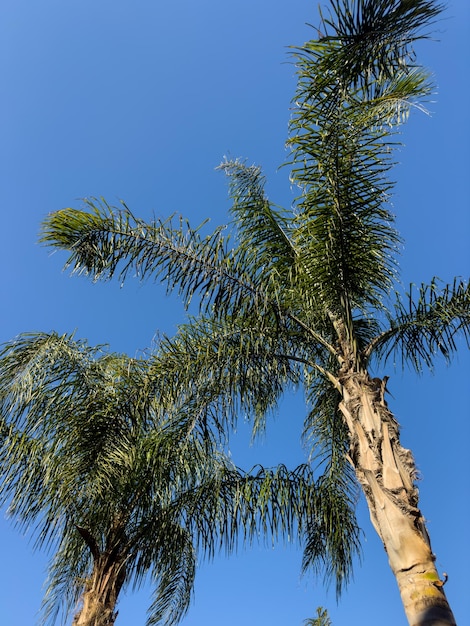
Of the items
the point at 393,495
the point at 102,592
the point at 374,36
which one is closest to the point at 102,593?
the point at 102,592

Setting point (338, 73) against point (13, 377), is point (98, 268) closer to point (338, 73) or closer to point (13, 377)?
point (13, 377)

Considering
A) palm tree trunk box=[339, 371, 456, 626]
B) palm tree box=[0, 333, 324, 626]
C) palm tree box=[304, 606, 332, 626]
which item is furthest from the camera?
palm tree box=[304, 606, 332, 626]

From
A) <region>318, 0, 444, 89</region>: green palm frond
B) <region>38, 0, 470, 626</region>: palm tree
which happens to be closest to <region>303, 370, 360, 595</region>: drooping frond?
<region>38, 0, 470, 626</region>: palm tree

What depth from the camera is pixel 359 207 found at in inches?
217

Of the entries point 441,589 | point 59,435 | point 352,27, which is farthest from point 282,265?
point 441,589

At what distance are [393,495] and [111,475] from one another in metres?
3.30

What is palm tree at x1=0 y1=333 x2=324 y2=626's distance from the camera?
583cm

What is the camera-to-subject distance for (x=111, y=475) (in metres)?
5.86

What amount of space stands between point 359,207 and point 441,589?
3.70m

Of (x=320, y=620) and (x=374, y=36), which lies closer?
(x=374, y=36)

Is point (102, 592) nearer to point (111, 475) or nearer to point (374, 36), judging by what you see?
point (111, 475)

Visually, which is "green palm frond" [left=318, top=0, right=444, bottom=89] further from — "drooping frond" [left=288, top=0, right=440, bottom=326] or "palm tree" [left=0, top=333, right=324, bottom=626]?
"palm tree" [left=0, top=333, right=324, bottom=626]

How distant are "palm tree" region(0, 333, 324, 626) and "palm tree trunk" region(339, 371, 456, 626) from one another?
1734 millimetres

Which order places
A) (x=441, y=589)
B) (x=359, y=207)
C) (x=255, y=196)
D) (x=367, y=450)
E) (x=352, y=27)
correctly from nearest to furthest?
(x=441, y=589) → (x=352, y=27) → (x=367, y=450) → (x=359, y=207) → (x=255, y=196)
